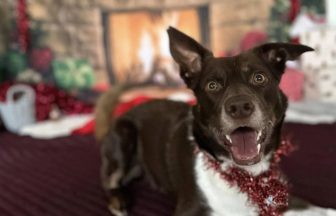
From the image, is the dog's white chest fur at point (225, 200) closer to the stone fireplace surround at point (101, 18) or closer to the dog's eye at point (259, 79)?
the dog's eye at point (259, 79)

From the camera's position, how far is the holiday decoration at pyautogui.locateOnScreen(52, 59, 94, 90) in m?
4.07

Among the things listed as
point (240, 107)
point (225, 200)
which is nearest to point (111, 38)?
point (225, 200)

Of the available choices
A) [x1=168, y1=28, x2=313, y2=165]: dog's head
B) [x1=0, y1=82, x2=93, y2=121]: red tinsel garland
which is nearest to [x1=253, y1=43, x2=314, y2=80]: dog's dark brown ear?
[x1=168, y1=28, x2=313, y2=165]: dog's head

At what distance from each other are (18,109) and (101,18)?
3.51 feet

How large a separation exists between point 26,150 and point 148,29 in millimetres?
Result: 1606

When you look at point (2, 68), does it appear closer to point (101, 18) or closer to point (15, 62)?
point (15, 62)

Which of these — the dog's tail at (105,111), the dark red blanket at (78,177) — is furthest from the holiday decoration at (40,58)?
the dog's tail at (105,111)

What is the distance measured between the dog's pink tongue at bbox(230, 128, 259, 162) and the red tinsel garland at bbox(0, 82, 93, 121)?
261 centimetres

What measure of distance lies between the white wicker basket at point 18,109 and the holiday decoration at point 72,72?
408 mm

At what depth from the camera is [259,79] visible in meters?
1.55

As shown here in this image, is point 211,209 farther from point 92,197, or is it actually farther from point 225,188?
point 92,197

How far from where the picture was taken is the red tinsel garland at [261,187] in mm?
1585

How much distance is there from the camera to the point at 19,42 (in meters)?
4.01

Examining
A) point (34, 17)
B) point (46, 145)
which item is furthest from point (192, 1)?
point (46, 145)
